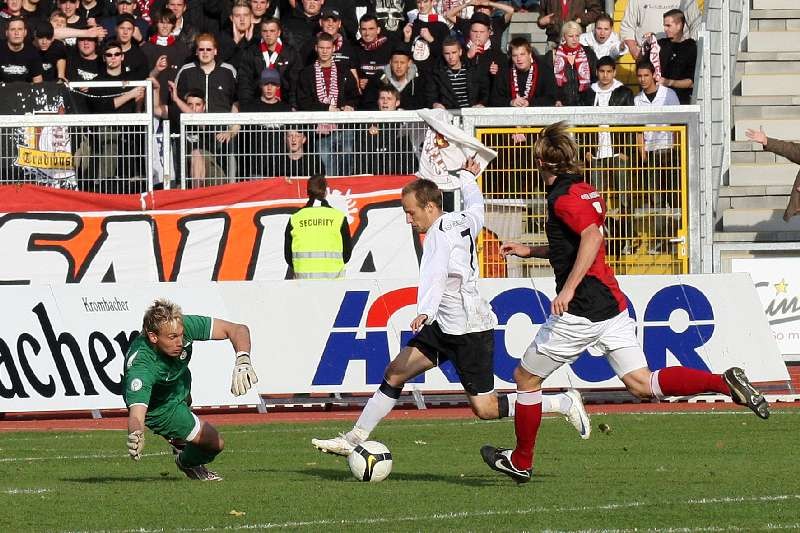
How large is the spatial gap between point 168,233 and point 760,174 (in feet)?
27.0

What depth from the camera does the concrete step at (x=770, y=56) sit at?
23.3 metres

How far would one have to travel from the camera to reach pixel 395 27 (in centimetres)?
2273

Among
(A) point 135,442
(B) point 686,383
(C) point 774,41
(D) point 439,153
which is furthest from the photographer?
(C) point 774,41

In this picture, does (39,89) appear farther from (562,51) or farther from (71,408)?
(562,51)

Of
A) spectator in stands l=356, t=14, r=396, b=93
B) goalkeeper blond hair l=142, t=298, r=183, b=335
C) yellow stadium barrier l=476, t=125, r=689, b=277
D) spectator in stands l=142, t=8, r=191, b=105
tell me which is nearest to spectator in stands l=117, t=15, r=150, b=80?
spectator in stands l=142, t=8, r=191, b=105

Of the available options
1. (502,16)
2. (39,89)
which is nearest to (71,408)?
(39,89)

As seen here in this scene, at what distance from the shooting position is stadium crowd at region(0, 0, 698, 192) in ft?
62.2

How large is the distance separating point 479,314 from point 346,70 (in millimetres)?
9722

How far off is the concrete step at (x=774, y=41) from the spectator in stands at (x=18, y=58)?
1028cm

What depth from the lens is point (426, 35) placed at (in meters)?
21.2

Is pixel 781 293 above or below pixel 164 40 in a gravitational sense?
below

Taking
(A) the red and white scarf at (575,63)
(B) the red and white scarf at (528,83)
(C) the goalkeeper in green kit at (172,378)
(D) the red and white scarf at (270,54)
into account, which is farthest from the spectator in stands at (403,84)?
(C) the goalkeeper in green kit at (172,378)

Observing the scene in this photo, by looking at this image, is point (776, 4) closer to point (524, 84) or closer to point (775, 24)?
point (775, 24)

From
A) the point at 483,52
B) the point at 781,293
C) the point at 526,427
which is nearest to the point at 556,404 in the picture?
the point at 526,427
